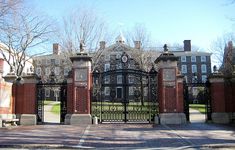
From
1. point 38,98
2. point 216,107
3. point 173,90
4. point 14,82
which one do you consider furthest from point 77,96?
point 216,107

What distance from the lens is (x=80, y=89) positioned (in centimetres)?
2177

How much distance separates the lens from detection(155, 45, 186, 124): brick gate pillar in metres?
21.5

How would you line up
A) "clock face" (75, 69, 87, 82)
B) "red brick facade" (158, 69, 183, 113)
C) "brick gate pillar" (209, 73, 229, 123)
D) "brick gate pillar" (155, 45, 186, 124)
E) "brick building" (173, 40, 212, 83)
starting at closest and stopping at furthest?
"brick gate pillar" (155, 45, 186, 124) < "red brick facade" (158, 69, 183, 113) < "clock face" (75, 69, 87, 82) < "brick gate pillar" (209, 73, 229, 123) < "brick building" (173, 40, 212, 83)

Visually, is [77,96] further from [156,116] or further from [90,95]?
[156,116]

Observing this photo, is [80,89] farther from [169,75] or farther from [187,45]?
[187,45]

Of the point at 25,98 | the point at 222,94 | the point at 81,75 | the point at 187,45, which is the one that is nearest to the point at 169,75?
the point at 222,94

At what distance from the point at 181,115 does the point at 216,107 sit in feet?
8.07

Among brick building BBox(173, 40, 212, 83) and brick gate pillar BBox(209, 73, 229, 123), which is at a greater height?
brick building BBox(173, 40, 212, 83)

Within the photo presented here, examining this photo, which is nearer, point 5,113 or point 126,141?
point 126,141

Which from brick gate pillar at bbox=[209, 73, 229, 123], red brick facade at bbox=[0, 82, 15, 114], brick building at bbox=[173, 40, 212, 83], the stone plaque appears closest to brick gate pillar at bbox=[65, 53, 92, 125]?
red brick facade at bbox=[0, 82, 15, 114]

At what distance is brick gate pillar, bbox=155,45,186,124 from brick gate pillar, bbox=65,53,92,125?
4.14 meters

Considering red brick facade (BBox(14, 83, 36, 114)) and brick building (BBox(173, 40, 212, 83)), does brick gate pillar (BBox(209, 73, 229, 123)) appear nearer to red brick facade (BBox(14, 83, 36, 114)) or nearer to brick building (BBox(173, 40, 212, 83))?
red brick facade (BBox(14, 83, 36, 114))

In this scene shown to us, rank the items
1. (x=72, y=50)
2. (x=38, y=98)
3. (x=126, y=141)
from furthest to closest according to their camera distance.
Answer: (x=72, y=50), (x=38, y=98), (x=126, y=141)

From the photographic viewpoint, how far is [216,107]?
74.0 ft
